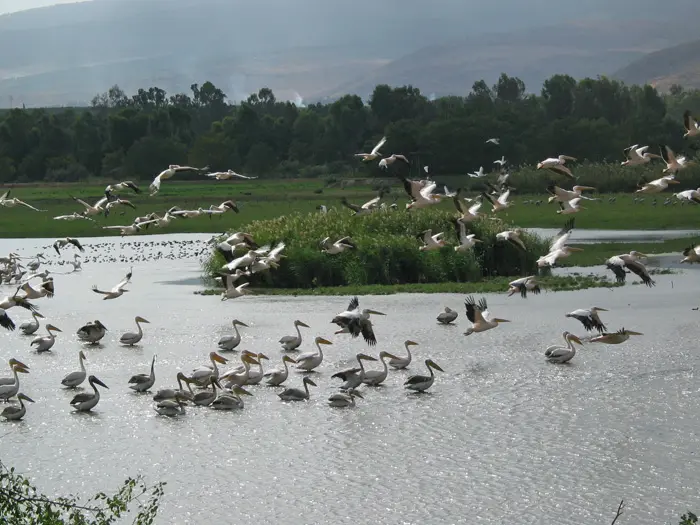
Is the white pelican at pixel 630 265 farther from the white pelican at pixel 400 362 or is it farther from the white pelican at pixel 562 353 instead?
the white pelican at pixel 400 362

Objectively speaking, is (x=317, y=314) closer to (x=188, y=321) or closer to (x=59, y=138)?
(x=188, y=321)

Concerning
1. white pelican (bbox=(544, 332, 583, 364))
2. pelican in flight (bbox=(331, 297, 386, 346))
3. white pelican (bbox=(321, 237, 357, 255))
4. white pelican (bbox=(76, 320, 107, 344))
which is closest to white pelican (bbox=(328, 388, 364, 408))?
pelican in flight (bbox=(331, 297, 386, 346))

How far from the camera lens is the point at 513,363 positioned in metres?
→ 20.5

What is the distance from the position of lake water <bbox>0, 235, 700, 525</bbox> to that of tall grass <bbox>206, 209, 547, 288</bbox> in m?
5.57

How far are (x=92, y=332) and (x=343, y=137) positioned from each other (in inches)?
3394

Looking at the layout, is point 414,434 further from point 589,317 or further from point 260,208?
point 260,208

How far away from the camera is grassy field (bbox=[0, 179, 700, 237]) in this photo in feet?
164

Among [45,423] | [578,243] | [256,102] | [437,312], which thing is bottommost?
[256,102]

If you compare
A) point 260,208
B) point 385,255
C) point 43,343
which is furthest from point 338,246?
point 260,208

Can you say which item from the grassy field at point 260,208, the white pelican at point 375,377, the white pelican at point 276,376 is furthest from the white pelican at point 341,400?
the grassy field at point 260,208

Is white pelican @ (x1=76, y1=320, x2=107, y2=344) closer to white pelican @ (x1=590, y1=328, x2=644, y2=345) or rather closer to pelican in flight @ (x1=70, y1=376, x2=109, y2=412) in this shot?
pelican in flight @ (x1=70, y1=376, x2=109, y2=412)

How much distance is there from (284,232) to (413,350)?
11166 millimetres

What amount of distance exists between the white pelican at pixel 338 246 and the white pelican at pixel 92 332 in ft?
20.0

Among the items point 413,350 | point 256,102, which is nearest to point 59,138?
point 256,102
